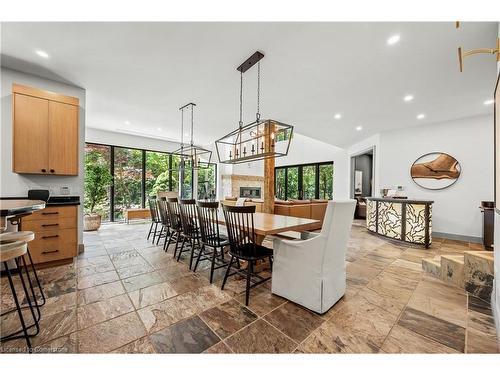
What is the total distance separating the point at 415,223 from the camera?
4.12 m

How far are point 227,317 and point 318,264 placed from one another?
3.06 feet

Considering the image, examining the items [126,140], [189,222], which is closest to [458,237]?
[189,222]

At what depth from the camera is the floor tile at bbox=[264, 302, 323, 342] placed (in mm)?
1627

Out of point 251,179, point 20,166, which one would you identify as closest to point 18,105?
point 20,166

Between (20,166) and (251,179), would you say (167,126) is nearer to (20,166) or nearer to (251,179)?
(20,166)

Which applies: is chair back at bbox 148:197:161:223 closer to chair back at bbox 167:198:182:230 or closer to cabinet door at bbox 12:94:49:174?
chair back at bbox 167:198:182:230

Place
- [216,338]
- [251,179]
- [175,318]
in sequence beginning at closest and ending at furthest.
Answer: [216,338]
[175,318]
[251,179]

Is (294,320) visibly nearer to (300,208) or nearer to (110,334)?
(110,334)

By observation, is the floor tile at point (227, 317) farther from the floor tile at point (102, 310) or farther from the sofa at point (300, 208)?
the sofa at point (300, 208)

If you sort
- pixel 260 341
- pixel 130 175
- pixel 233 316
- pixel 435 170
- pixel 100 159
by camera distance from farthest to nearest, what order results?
pixel 130 175 < pixel 100 159 < pixel 435 170 < pixel 233 316 < pixel 260 341

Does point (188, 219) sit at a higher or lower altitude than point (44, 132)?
lower

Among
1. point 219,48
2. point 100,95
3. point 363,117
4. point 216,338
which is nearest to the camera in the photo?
point 216,338

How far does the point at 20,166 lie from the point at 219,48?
3.12 meters
